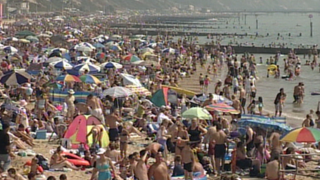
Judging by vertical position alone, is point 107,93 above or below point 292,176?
above

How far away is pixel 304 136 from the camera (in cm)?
1141

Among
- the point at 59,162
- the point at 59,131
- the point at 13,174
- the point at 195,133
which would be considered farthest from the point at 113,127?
the point at 13,174

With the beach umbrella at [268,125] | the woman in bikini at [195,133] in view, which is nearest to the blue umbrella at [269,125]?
the beach umbrella at [268,125]

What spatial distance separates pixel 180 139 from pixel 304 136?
2429mm

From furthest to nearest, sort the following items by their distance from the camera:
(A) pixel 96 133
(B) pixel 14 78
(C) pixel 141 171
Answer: (B) pixel 14 78 → (A) pixel 96 133 → (C) pixel 141 171

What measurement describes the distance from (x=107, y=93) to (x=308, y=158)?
6248 mm

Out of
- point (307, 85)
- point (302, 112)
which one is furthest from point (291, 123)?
point (307, 85)

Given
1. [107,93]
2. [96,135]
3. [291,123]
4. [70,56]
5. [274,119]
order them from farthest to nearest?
[70,56] < [291,123] < [107,93] < [274,119] < [96,135]

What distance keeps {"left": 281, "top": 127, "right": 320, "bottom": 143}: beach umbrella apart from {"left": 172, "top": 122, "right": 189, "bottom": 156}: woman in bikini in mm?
1976

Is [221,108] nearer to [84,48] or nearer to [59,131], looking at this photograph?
[59,131]

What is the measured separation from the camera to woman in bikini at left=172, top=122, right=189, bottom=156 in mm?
12070

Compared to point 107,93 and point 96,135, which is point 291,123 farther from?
point 96,135

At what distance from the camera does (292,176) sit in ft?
39.0

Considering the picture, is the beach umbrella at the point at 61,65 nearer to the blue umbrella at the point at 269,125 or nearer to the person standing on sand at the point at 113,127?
the person standing on sand at the point at 113,127
